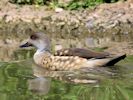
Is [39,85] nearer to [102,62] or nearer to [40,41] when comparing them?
[102,62]

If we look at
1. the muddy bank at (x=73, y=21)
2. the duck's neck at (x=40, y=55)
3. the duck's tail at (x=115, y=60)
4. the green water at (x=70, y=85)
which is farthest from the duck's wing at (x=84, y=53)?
the muddy bank at (x=73, y=21)

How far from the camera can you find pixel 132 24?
15281 millimetres

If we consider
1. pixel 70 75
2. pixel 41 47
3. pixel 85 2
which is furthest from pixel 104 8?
pixel 70 75

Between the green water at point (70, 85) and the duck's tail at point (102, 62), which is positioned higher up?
the duck's tail at point (102, 62)

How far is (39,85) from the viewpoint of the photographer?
32.2ft

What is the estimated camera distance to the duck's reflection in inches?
370

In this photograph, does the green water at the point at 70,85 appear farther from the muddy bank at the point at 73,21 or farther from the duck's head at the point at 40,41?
the muddy bank at the point at 73,21

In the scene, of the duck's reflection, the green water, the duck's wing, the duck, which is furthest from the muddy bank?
the duck's reflection

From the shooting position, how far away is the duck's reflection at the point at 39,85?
9405 millimetres

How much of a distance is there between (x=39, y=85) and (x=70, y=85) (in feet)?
1.58

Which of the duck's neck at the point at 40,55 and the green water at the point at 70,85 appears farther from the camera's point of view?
the duck's neck at the point at 40,55

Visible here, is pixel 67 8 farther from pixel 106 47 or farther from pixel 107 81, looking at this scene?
pixel 107 81

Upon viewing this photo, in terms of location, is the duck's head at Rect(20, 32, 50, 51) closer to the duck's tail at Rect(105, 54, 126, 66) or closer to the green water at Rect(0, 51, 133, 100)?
the green water at Rect(0, 51, 133, 100)

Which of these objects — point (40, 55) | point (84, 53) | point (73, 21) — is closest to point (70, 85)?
point (84, 53)
